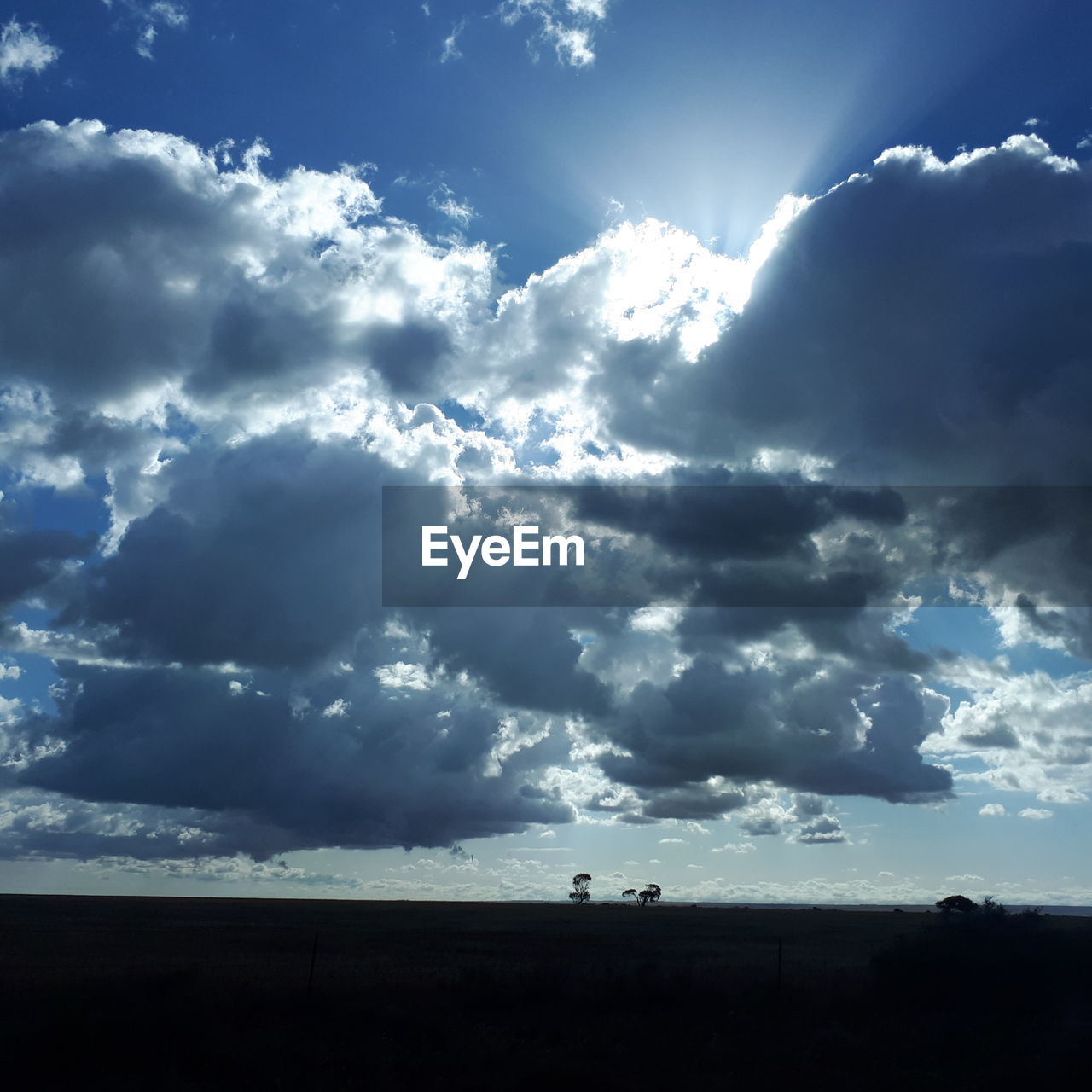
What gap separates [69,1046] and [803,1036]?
1675 centimetres

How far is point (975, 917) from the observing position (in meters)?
35.0

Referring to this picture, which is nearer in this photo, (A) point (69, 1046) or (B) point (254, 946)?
(A) point (69, 1046)

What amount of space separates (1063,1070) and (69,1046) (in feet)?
67.2

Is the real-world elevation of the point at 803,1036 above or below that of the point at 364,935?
above

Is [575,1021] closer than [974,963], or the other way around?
[575,1021]

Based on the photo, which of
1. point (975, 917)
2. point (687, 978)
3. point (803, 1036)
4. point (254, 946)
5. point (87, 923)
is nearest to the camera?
point (803, 1036)

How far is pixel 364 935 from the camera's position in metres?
74.1

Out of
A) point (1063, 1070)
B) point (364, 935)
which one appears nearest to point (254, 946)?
point (364, 935)

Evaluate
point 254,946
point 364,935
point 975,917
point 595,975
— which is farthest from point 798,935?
point 595,975

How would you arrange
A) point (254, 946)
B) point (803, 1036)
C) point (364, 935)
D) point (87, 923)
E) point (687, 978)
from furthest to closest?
point (87, 923)
point (364, 935)
point (254, 946)
point (687, 978)
point (803, 1036)

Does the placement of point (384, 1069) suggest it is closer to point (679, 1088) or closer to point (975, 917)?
point (679, 1088)

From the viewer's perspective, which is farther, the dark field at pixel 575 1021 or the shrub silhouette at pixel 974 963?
the shrub silhouette at pixel 974 963

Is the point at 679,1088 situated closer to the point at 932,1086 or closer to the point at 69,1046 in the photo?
the point at 932,1086

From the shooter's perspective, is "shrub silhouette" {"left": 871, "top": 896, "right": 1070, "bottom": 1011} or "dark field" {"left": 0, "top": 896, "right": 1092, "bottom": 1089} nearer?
"dark field" {"left": 0, "top": 896, "right": 1092, "bottom": 1089}
